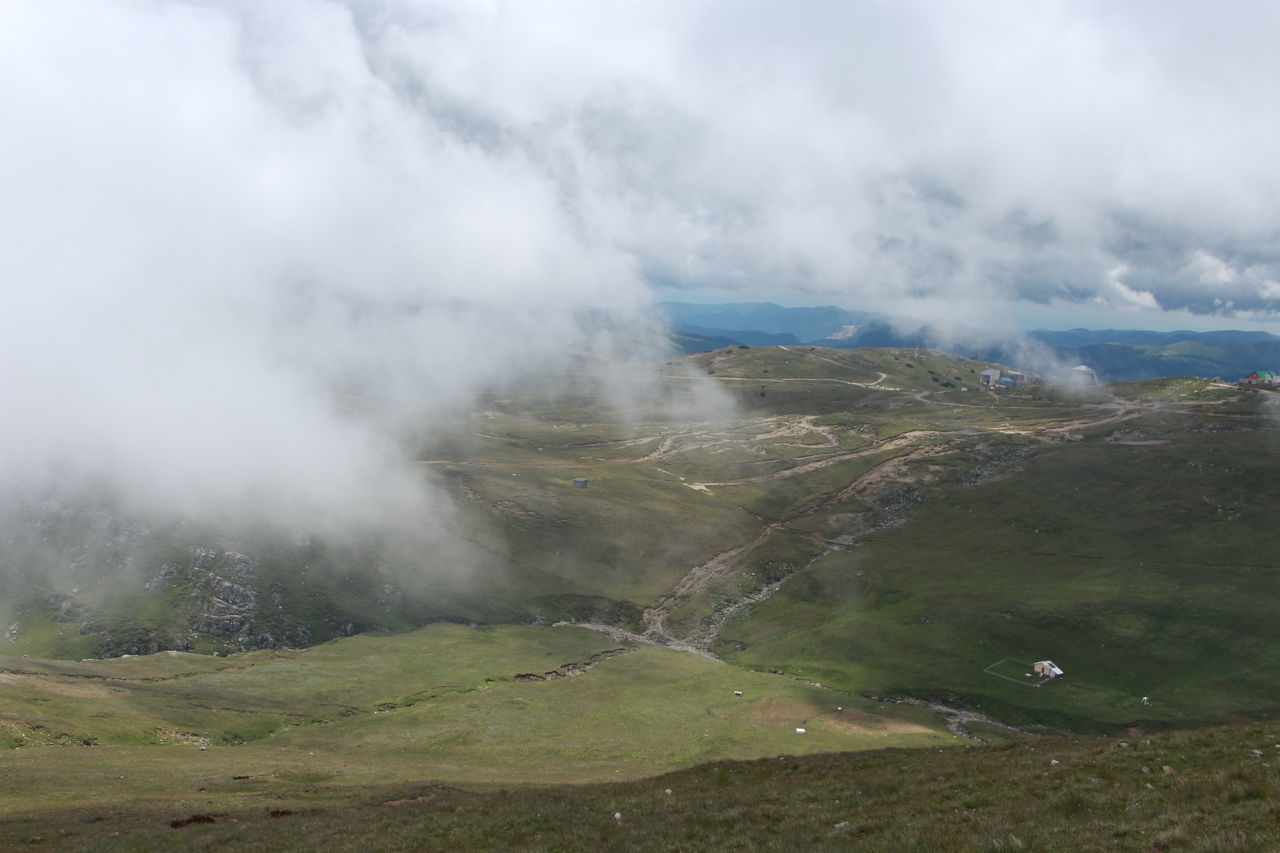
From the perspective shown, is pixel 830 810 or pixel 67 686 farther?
pixel 67 686

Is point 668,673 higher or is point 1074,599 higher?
point 1074,599

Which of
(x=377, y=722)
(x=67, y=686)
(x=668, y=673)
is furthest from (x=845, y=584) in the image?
(x=67, y=686)

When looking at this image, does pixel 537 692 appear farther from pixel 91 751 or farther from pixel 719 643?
pixel 91 751

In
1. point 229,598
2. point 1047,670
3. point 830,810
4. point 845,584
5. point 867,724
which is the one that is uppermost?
point 830,810

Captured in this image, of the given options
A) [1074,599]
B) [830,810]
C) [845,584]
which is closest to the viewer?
[830,810]

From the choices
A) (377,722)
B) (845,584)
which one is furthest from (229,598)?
(845,584)

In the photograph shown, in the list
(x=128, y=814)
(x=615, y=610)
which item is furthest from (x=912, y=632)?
(x=128, y=814)

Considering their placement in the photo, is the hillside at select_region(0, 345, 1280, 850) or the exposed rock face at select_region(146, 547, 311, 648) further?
the exposed rock face at select_region(146, 547, 311, 648)

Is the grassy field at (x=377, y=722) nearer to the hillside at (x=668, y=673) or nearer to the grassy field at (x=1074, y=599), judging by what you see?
the hillside at (x=668, y=673)

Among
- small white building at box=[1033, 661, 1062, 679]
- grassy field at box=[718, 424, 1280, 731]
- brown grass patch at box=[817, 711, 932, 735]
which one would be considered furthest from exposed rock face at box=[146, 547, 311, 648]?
small white building at box=[1033, 661, 1062, 679]

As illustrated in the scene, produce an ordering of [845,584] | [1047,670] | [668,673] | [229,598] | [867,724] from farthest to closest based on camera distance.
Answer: [845,584] < [229,598] < [668,673] < [1047,670] < [867,724]

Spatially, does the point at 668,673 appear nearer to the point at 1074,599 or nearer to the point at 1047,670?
the point at 1047,670

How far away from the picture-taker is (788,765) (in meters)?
43.7

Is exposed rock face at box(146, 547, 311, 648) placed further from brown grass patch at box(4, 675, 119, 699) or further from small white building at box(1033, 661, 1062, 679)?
small white building at box(1033, 661, 1062, 679)
